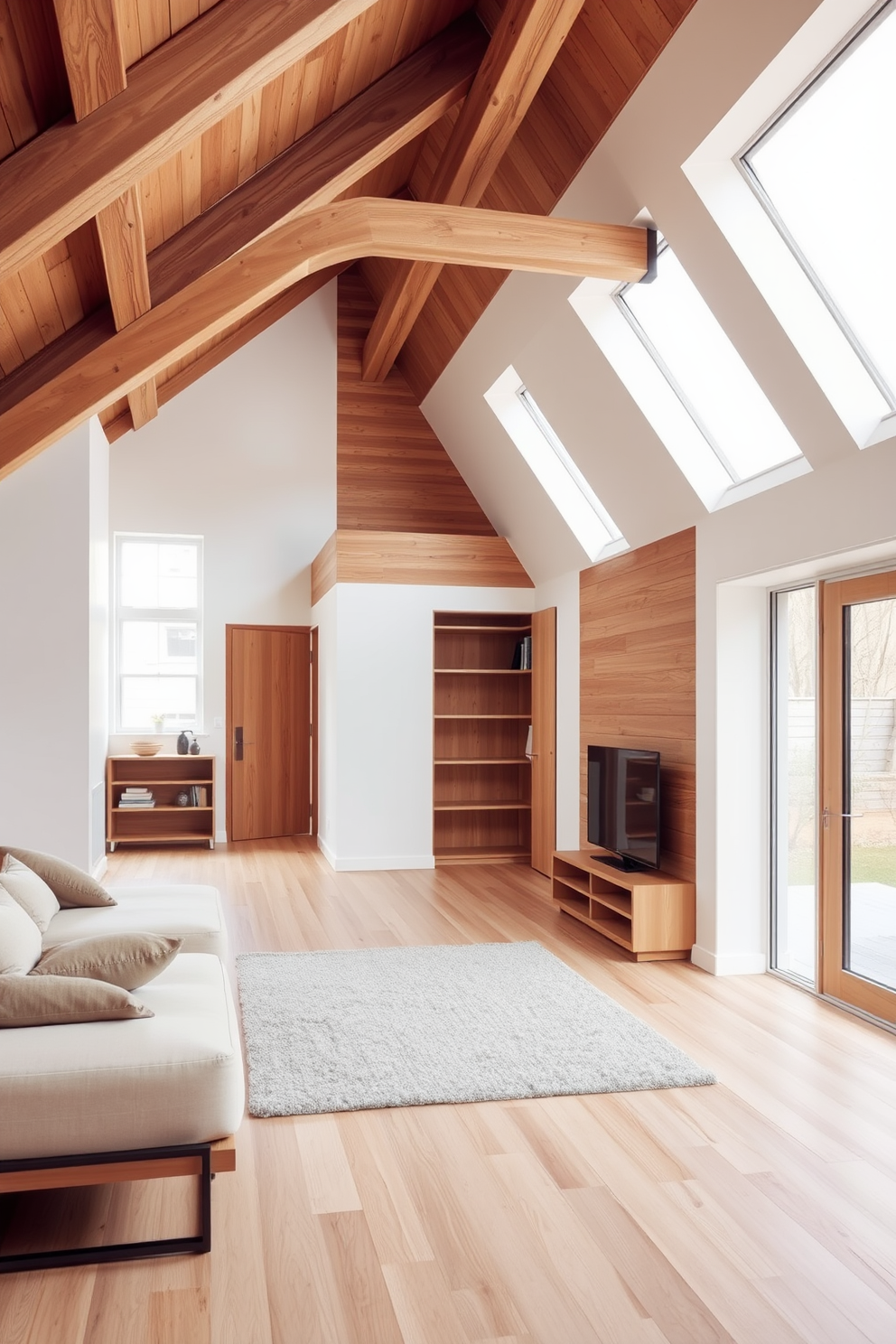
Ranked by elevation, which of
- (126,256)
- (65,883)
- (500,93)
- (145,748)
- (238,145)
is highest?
(500,93)

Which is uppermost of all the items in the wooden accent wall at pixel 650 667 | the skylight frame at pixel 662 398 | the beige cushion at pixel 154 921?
the skylight frame at pixel 662 398

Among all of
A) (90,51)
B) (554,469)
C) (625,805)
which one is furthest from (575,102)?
(625,805)

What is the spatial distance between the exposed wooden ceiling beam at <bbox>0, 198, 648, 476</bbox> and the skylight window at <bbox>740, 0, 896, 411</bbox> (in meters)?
0.77

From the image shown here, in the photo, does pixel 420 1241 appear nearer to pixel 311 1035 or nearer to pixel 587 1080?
pixel 587 1080

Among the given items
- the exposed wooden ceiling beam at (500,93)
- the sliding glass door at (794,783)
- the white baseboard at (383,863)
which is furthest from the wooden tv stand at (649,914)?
the exposed wooden ceiling beam at (500,93)

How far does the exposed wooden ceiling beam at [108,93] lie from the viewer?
263cm

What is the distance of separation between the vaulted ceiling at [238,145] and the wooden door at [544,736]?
2.69 meters

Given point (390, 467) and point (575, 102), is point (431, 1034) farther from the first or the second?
point (390, 467)

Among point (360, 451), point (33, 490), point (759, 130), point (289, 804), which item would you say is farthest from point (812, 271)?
point (289, 804)

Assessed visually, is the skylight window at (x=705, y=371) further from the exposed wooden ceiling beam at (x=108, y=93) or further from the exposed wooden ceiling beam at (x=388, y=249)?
the exposed wooden ceiling beam at (x=108, y=93)

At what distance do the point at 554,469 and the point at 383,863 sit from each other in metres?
3.17

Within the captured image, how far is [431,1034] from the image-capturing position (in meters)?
3.83

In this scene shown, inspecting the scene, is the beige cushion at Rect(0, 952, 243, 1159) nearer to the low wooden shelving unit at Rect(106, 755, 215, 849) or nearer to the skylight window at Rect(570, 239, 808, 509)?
the skylight window at Rect(570, 239, 808, 509)

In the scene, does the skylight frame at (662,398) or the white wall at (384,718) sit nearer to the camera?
the skylight frame at (662,398)
